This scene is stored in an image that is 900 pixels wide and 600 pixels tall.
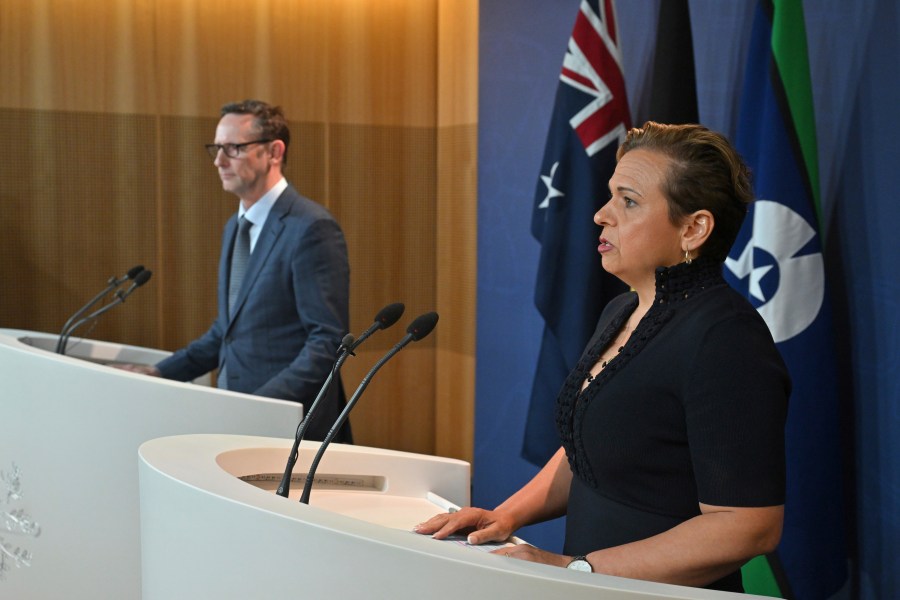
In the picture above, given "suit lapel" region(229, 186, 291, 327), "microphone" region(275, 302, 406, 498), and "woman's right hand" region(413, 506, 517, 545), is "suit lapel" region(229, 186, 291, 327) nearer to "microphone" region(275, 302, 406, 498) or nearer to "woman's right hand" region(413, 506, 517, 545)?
"microphone" region(275, 302, 406, 498)

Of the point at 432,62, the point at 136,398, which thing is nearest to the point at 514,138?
the point at 432,62

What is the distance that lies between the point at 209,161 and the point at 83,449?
2.85m

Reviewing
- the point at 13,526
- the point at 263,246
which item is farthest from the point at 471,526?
the point at 263,246

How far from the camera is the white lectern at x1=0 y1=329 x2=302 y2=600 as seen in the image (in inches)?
111

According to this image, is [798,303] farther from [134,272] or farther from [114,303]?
[134,272]

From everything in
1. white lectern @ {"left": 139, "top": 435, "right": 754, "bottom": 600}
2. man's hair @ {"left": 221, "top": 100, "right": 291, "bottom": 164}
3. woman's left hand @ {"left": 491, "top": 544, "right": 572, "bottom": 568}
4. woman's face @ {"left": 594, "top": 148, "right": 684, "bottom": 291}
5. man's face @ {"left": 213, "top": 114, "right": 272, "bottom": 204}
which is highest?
man's hair @ {"left": 221, "top": 100, "right": 291, "bottom": 164}

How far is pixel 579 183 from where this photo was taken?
3838 millimetres

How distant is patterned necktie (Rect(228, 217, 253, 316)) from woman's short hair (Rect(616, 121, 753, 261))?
2.27 metres

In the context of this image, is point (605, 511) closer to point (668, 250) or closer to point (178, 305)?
point (668, 250)

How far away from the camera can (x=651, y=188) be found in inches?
70.5

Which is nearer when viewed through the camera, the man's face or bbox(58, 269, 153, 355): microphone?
the man's face

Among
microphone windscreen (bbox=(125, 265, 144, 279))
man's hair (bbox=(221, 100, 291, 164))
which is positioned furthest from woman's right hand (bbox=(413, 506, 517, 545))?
microphone windscreen (bbox=(125, 265, 144, 279))

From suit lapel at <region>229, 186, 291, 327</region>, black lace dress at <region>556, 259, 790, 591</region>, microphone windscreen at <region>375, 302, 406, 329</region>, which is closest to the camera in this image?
black lace dress at <region>556, 259, 790, 591</region>

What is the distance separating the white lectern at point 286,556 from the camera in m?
1.37
